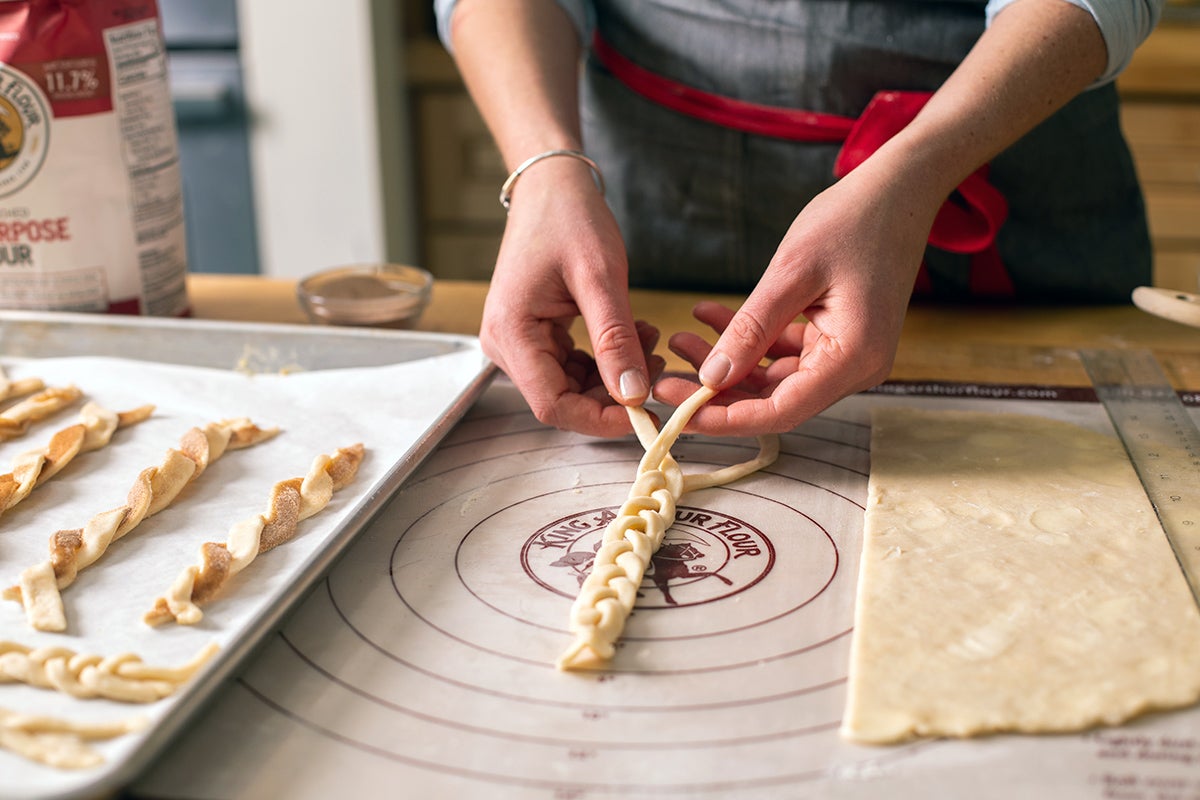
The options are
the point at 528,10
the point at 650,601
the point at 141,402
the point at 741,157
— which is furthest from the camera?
the point at 741,157

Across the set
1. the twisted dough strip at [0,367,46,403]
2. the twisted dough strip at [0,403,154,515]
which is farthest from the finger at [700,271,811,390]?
the twisted dough strip at [0,367,46,403]

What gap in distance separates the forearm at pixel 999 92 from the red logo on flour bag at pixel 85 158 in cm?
67

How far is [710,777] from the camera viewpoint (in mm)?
495

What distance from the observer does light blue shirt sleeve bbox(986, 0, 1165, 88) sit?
89 centimetres

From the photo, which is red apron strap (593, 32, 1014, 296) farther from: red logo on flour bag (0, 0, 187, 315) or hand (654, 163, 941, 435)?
red logo on flour bag (0, 0, 187, 315)

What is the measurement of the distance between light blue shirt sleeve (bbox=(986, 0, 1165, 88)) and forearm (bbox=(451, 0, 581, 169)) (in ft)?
1.27

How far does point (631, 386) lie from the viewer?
2.61 feet

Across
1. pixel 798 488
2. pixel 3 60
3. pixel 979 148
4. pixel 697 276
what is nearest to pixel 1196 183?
pixel 697 276

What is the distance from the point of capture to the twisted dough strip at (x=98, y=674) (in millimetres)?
530

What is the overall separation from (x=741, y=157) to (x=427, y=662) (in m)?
0.74

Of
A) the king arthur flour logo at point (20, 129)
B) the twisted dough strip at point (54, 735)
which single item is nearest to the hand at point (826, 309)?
the twisted dough strip at point (54, 735)

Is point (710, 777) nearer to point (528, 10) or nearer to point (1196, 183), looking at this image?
point (528, 10)

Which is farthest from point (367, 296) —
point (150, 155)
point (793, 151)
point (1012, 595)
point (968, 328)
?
point (1012, 595)

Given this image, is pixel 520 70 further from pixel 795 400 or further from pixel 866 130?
pixel 795 400
